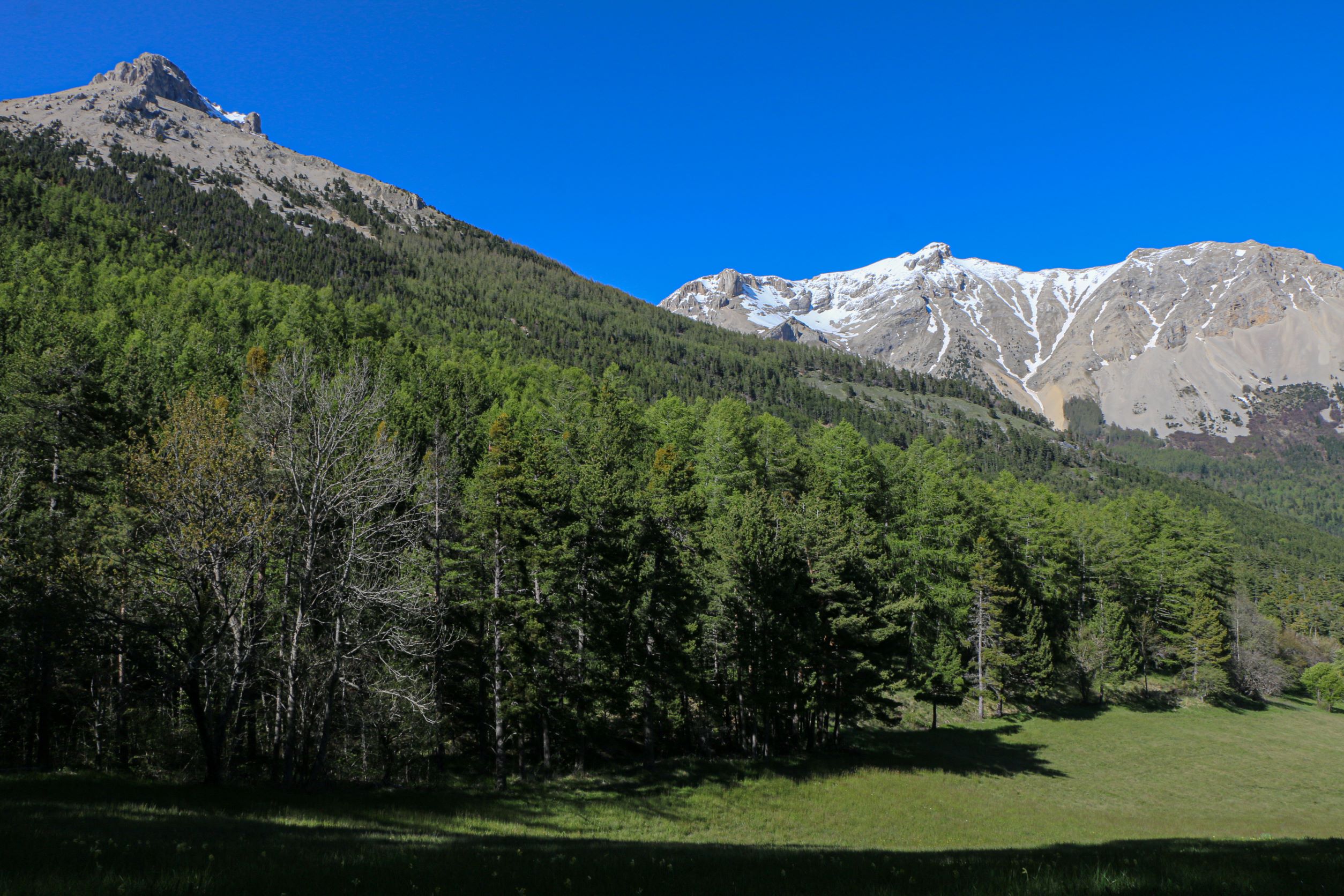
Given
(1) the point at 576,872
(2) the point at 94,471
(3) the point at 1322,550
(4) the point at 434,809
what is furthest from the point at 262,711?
(3) the point at 1322,550

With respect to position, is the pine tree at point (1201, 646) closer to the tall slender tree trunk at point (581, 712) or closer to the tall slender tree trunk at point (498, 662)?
the tall slender tree trunk at point (581, 712)

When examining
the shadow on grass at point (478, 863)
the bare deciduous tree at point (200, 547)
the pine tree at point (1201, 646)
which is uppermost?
the bare deciduous tree at point (200, 547)

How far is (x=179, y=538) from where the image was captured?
17.4m

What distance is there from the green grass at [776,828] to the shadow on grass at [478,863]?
0.20 ft

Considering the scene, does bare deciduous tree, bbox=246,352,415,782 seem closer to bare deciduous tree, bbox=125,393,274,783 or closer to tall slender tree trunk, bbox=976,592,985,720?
bare deciduous tree, bbox=125,393,274,783

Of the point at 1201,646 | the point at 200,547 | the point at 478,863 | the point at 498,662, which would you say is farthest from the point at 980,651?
the point at 200,547

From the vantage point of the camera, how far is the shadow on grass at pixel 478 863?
25.1 feet

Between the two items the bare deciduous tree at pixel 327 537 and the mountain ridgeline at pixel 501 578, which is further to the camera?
the bare deciduous tree at pixel 327 537

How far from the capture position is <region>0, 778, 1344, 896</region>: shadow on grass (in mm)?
7637

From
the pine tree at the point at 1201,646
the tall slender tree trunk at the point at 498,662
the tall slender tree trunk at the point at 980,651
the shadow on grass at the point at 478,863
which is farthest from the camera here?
the pine tree at the point at 1201,646

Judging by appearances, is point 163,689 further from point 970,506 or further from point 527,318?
point 527,318

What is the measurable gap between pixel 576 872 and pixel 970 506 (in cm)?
4310

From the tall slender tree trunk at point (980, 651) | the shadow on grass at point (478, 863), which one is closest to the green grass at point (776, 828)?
the shadow on grass at point (478, 863)

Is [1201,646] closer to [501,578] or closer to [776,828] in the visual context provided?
[776,828]
